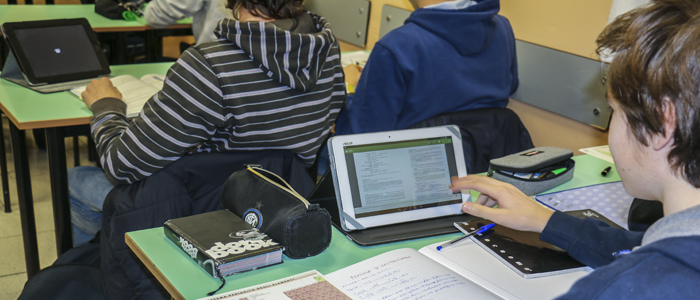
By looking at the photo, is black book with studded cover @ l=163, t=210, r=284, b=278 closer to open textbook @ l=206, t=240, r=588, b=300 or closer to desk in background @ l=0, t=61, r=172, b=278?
open textbook @ l=206, t=240, r=588, b=300

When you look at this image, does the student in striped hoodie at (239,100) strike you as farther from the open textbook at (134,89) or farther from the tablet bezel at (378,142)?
the tablet bezel at (378,142)

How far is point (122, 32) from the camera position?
3223 millimetres

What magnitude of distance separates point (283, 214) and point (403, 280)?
0.80 feet

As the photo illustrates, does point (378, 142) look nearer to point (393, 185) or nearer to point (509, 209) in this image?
point (393, 185)

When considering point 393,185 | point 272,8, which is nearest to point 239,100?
point 272,8

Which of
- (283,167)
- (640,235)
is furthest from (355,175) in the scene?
(640,235)

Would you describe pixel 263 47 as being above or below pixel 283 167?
above

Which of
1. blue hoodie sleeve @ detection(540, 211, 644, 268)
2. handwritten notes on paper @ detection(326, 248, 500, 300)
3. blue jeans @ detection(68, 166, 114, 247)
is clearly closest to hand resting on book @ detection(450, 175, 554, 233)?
blue hoodie sleeve @ detection(540, 211, 644, 268)

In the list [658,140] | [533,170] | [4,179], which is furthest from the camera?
[4,179]

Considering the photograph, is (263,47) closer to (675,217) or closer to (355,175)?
(355,175)

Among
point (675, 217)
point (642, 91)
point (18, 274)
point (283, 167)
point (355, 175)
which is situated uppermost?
point (642, 91)

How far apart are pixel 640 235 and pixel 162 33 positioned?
119 inches

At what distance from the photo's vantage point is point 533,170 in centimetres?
145

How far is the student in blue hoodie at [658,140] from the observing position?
62 centimetres
